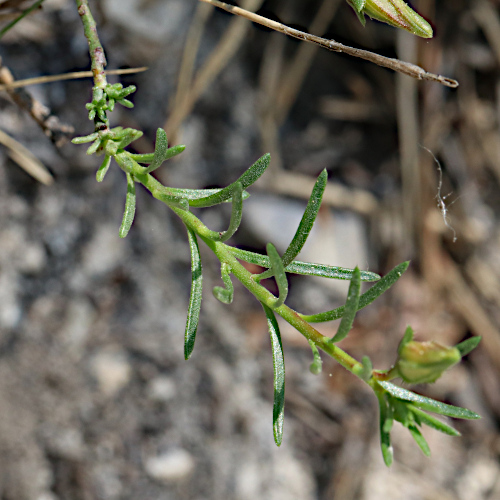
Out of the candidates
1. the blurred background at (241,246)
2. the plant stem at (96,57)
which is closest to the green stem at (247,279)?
the plant stem at (96,57)

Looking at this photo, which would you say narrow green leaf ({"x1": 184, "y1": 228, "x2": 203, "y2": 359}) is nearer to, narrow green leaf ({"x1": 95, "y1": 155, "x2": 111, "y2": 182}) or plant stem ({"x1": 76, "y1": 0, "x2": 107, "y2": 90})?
narrow green leaf ({"x1": 95, "y1": 155, "x2": 111, "y2": 182})

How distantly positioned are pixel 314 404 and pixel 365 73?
1497mm

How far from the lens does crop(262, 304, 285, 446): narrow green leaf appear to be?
29.5 inches

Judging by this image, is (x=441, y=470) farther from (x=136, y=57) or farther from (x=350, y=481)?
(x=136, y=57)

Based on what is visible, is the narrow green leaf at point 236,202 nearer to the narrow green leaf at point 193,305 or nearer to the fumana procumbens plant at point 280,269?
the fumana procumbens plant at point 280,269

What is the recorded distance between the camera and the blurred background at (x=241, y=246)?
1474 mm

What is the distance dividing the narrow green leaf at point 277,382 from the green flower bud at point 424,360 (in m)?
0.18

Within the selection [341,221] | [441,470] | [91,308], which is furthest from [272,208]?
[441,470]

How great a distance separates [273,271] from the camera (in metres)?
0.68

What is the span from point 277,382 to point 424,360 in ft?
0.78

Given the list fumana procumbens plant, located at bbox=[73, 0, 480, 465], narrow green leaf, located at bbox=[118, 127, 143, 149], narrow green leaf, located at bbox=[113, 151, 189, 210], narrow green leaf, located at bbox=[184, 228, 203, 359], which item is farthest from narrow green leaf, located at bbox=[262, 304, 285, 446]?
narrow green leaf, located at bbox=[118, 127, 143, 149]

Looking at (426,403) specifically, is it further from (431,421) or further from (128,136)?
(128,136)

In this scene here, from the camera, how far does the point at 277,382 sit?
755 mm

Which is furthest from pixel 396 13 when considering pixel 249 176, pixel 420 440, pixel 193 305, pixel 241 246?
pixel 241 246
